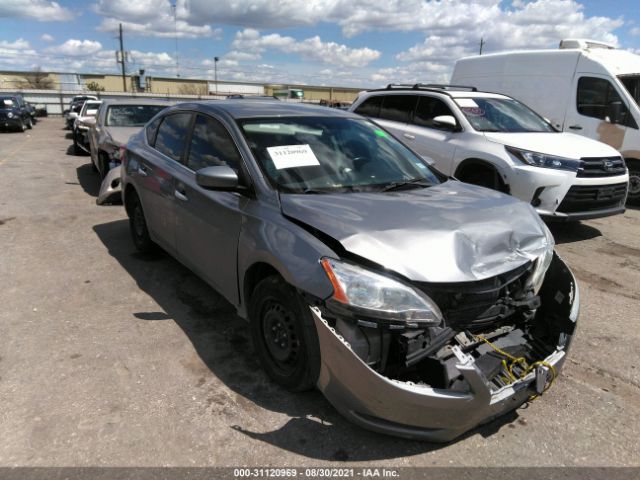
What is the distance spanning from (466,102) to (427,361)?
18.8ft

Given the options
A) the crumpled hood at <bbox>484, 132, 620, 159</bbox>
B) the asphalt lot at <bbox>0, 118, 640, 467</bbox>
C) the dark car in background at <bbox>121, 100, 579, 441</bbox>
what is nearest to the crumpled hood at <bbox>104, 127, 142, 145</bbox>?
the asphalt lot at <bbox>0, 118, 640, 467</bbox>

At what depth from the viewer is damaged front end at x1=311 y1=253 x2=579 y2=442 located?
7.39 feet

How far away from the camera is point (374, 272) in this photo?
238 cm

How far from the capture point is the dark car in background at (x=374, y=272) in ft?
7.63

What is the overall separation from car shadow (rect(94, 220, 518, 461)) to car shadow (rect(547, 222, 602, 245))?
4.49 metres

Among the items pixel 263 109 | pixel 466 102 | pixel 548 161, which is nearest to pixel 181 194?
pixel 263 109

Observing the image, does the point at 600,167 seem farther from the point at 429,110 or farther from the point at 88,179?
the point at 88,179

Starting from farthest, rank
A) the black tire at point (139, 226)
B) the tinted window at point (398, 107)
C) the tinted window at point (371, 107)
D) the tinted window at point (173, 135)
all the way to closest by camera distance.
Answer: the tinted window at point (371, 107)
the tinted window at point (398, 107)
the black tire at point (139, 226)
the tinted window at point (173, 135)

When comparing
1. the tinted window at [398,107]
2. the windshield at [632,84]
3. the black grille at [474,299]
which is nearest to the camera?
the black grille at [474,299]

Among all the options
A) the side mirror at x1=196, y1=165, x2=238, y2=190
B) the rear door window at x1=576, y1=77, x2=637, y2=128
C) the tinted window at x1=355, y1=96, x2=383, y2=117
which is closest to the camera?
the side mirror at x1=196, y1=165, x2=238, y2=190

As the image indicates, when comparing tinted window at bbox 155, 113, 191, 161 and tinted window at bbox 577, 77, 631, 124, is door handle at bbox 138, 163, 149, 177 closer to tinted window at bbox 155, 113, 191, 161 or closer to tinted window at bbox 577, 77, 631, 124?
tinted window at bbox 155, 113, 191, 161

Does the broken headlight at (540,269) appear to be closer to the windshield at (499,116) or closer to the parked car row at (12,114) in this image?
the windshield at (499,116)

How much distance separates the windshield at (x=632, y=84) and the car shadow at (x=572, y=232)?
10.6ft

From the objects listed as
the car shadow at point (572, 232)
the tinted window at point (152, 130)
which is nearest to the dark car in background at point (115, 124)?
the tinted window at point (152, 130)
